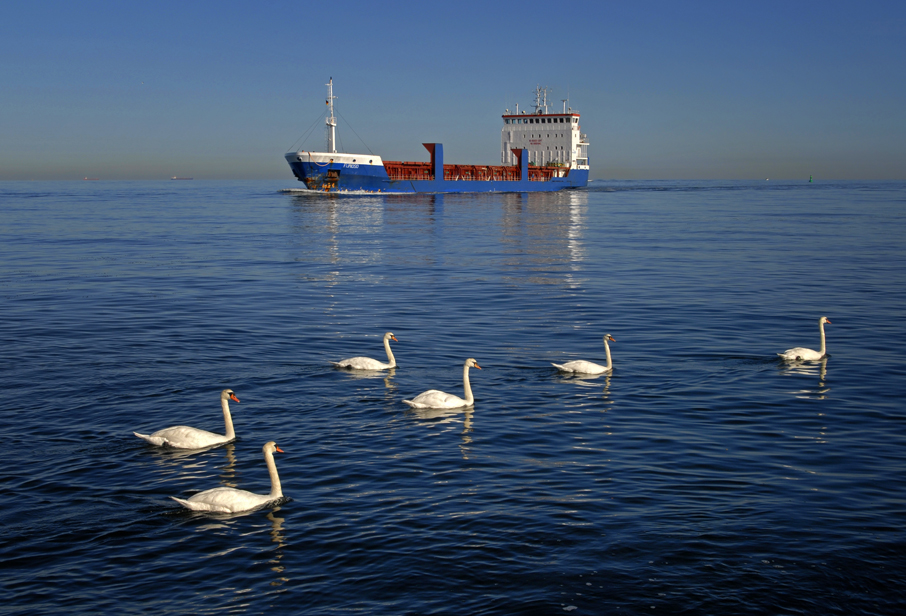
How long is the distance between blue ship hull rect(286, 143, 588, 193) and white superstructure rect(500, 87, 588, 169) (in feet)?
14.9

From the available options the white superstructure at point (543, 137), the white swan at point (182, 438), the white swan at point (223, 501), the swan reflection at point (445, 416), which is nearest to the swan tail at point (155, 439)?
the white swan at point (182, 438)

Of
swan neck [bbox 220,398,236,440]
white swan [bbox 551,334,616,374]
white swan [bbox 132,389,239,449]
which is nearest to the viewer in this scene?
white swan [bbox 132,389,239,449]

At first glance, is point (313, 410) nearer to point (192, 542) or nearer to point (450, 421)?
point (450, 421)

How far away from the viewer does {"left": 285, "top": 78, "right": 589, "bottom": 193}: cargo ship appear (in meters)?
93.1

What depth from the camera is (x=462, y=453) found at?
40.1 feet

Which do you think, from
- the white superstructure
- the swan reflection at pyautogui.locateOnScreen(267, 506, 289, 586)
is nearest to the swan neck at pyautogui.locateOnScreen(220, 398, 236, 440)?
the swan reflection at pyautogui.locateOnScreen(267, 506, 289, 586)

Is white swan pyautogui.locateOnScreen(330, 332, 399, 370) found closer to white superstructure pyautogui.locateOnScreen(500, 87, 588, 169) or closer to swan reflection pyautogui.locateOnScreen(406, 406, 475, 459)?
swan reflection pyautogui.locateOnScreen(406, 406, 475, 459)

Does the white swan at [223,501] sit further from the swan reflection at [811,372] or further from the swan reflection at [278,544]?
the swan reflection at [811,372]

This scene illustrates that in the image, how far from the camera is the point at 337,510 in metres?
10.1

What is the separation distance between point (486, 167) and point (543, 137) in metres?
12.9

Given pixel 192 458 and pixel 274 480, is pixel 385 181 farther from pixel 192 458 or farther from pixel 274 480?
pixel 274 480

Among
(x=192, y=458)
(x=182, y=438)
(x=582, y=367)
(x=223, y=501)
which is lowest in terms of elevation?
(x=192, y=458)

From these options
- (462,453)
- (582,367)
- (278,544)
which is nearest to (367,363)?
(582,367)

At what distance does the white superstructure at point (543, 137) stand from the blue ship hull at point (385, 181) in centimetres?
455
